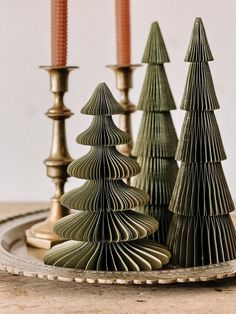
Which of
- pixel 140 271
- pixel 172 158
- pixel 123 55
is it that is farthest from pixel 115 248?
pixel 123 55

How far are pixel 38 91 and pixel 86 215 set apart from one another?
0.59 m

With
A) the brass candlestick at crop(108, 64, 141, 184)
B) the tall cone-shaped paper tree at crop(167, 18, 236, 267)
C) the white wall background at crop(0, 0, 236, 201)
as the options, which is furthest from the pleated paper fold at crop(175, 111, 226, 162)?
the white wall background at crop(0, 0, 236, 201)

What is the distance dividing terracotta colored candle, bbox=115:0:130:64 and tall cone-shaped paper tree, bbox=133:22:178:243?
0.53 ft

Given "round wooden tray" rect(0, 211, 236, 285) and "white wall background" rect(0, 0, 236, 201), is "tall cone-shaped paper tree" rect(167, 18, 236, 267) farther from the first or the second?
"white wall background" rect(0, 0, 236, 201)

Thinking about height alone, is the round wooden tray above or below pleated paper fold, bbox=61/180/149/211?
below

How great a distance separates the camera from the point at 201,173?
762mm

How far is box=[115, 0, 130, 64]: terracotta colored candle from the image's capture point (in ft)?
3.28

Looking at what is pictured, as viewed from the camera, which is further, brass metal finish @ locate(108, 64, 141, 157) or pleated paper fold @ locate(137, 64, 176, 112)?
brass metal finish @ locate(108, 64, 141, 157)

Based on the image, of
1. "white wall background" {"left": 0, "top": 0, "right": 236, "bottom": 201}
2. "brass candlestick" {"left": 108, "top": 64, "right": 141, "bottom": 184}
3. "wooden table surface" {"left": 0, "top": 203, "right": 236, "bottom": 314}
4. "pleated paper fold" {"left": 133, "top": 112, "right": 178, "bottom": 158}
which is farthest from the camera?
"white wall background" {"left": 0, "top": 0, "right": 236, "bottom": 201}

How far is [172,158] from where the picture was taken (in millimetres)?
840

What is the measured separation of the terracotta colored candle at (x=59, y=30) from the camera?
2.83 feet

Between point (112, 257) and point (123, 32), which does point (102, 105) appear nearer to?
point (112, 257)

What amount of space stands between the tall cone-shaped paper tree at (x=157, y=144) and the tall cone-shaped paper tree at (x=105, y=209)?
80 millimetres

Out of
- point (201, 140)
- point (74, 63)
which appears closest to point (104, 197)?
point (201, 140)
